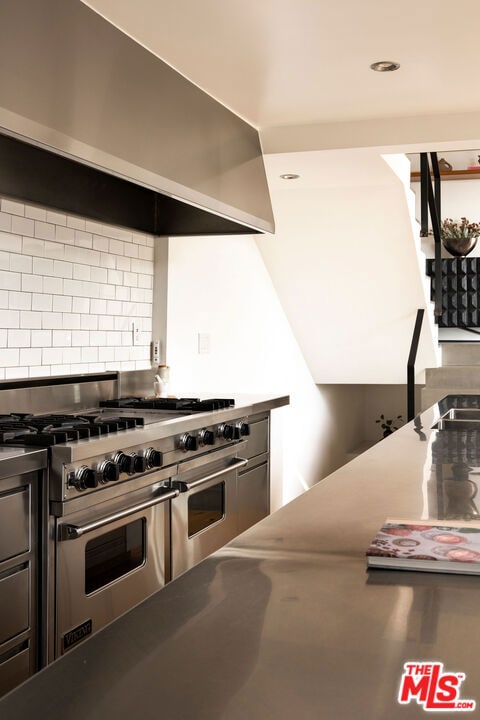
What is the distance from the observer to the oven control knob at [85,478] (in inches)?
103

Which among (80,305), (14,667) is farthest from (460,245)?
(14,667)

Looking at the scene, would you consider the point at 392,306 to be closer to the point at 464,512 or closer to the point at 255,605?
the point at 464,512

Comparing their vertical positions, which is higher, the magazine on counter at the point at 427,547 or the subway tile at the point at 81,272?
the subway tile at the point at 81,272

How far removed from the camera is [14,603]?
2410mm

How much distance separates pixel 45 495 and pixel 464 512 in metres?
1.43

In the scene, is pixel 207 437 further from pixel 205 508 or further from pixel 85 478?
pixel 85 478

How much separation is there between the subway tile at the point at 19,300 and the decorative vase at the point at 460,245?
5484mm

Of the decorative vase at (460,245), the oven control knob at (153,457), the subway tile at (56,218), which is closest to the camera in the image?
the oven control knob at (153,457)

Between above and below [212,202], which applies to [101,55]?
above

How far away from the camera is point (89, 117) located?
7.87ft

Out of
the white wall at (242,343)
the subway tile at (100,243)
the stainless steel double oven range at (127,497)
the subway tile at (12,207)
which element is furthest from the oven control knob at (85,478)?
the white wall at (242,343)

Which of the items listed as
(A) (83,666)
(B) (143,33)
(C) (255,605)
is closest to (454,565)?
(C) (255,605)

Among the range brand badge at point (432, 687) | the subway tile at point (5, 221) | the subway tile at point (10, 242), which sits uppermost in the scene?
the subway tile at point (5, 221)

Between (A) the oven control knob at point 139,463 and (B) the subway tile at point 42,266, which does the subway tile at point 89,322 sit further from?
(A) the oven control knob at point 139,463
